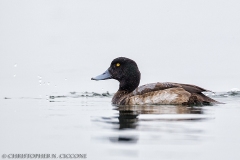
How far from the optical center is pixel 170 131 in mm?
6469

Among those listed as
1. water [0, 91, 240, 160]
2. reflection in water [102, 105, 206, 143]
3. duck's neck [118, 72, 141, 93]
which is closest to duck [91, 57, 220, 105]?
duck's neck [118, 72, 141, 93]

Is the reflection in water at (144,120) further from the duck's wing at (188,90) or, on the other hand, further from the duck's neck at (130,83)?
the duck's neck at (130,83)

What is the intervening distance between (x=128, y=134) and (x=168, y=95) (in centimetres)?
507

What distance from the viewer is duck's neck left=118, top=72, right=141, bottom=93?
40.7 ft

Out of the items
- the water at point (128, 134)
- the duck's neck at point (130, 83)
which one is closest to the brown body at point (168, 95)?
the duck's neck at point (130, 83)

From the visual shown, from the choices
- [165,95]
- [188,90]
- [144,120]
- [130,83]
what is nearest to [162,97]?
[165,95]

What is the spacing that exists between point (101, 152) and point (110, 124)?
6.80ft

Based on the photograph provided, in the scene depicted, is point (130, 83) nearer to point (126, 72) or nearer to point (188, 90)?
point (126, 72)

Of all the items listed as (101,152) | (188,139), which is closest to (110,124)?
(188,139)

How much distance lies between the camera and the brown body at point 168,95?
1087 cm

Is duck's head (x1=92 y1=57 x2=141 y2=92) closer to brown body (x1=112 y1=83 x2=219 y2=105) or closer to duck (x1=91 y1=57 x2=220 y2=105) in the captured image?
duck (x1=91 y1=57 x2=220 y2=105)

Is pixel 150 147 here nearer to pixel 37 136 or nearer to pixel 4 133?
pixel 37 136

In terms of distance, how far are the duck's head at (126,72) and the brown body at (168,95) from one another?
95 centimetres

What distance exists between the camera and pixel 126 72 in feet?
40.7
